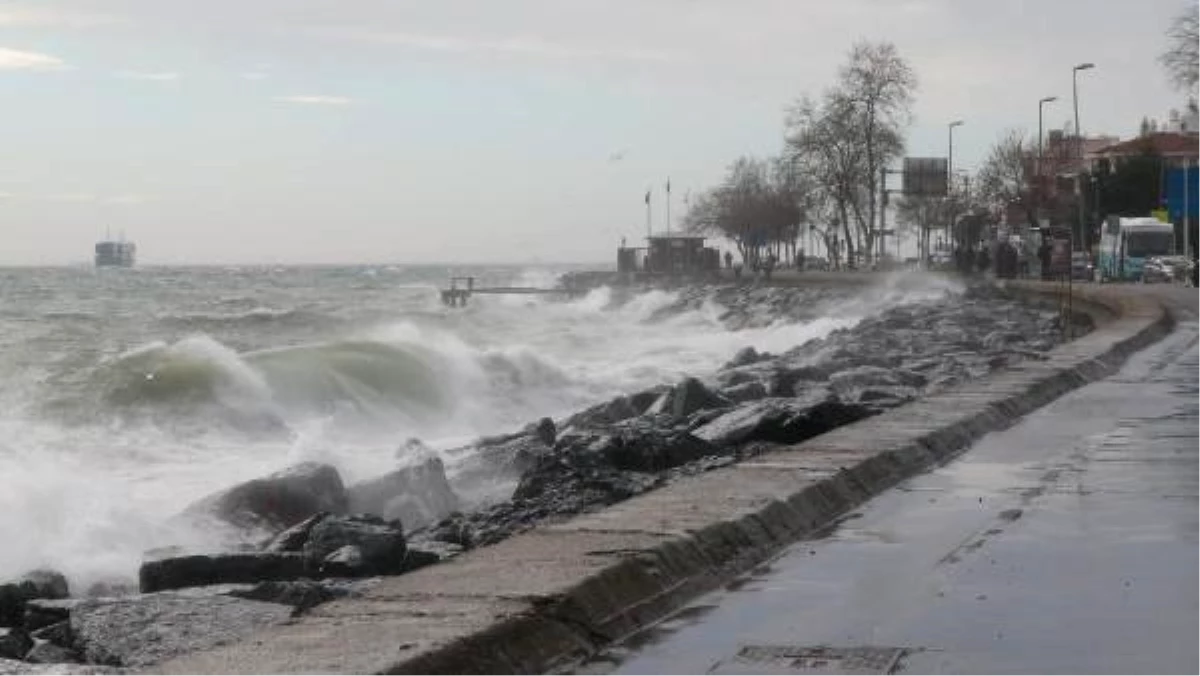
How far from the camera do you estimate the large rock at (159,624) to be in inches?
284

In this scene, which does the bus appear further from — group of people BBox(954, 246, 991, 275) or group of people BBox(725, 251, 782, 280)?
group of people BBox(725, 251, 782, 280)

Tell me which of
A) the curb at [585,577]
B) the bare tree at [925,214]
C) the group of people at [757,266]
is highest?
the bare tree at [925,214]

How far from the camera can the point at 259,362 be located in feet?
106

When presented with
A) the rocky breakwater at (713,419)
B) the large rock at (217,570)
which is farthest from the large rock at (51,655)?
the rocky breakwater at (713,419)

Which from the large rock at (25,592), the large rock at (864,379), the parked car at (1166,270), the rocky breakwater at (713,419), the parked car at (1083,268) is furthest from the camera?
the parked car at (1083,268)

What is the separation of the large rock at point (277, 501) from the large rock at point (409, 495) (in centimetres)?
19

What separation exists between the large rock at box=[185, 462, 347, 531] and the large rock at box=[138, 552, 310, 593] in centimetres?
408

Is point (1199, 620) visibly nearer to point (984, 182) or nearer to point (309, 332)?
point (309, 332)

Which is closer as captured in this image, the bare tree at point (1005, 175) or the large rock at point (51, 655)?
the large rock at point (51, 655)

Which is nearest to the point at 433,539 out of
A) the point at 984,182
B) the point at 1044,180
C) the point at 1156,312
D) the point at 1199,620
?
the point at 1199,620

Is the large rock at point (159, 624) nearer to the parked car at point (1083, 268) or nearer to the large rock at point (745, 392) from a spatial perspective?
the large rock at point (745, 392)

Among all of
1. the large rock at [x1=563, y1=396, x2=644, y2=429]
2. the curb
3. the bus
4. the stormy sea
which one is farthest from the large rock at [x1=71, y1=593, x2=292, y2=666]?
the bus

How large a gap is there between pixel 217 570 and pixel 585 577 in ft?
10.6

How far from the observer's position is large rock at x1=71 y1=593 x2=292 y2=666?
721 centimetres
